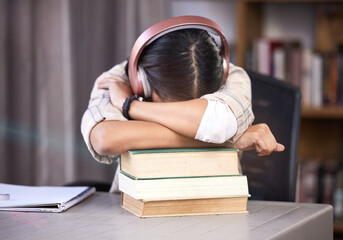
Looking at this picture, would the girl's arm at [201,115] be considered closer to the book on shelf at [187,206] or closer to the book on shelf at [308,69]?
the book on shelf at [187,206]

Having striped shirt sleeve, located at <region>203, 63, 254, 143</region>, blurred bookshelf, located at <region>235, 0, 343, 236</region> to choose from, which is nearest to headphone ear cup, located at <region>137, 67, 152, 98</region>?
striped shirt sleeve, located at <region>203, 63, 254, 143</region>

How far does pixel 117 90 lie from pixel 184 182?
272mm

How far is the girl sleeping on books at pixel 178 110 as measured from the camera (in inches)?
34.9

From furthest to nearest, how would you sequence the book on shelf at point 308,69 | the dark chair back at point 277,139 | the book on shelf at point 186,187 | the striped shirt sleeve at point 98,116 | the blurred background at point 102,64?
the book on shelf at point 308,69
the blurred background at point 102,64
the dark chair back at point 277,139
the striped shirt sleeve at point 98,116
the book on shelf at point 186,187

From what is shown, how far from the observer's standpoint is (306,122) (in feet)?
9.07

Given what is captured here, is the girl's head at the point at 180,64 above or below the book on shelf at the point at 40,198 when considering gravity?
above

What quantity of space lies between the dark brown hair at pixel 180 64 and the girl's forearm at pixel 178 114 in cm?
4

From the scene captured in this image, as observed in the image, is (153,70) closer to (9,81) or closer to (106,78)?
(106,78)

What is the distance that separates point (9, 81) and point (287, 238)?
1.28 m

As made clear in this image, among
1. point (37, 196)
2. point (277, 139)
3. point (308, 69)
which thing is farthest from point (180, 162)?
point (308, 69)

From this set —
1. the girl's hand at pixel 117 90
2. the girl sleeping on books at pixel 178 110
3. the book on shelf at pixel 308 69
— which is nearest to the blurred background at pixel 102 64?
the book on shelf at pixel 308 69

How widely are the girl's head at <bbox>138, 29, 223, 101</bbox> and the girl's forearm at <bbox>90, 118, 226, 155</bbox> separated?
8 cm

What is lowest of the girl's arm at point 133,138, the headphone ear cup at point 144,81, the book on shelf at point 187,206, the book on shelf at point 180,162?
the book on shelf at point 187,206

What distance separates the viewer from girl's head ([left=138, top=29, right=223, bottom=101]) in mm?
931
